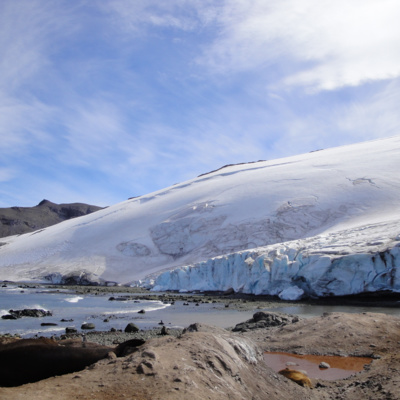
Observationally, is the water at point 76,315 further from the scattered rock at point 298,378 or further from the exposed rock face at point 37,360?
the scattered rock at point 298,378

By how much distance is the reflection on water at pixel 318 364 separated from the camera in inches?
302

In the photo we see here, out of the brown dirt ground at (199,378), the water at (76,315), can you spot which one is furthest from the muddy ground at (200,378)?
the water at (76,315)

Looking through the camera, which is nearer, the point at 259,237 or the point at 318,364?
the point at 318,364

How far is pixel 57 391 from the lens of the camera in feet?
13.4

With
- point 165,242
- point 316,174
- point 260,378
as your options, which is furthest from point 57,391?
point 316,174

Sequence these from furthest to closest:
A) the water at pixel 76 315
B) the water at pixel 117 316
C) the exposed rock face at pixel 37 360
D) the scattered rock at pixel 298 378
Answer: the water at pixel 117 316 < the water at pixel 76 315 < the scattered rock at pixel 298 378 < the exposed rock face at pixel 37 360

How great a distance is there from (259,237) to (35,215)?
4363 inches

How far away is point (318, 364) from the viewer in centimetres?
830

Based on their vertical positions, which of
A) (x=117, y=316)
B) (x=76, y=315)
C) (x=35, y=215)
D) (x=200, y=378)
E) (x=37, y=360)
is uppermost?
(x=35, y=215)

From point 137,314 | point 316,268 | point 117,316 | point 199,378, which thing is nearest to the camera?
point 199,378

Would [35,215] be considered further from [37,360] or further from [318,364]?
[37,360]

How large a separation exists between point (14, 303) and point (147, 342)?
19447 mm

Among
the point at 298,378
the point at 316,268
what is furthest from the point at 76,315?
the point at 298,378

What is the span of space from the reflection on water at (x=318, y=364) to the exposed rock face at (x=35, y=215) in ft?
382
